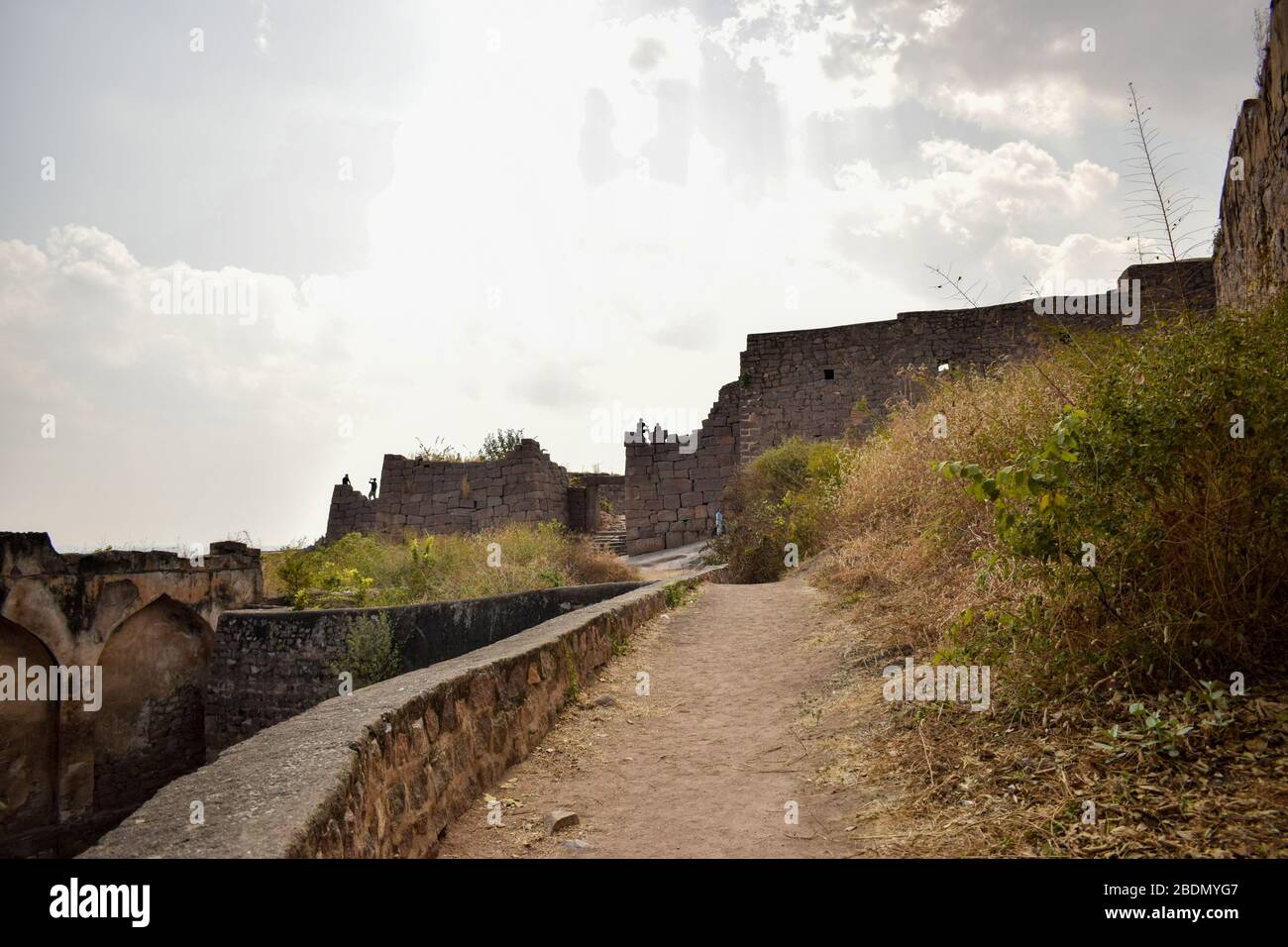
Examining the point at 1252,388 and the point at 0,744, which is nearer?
the point at 1252,388

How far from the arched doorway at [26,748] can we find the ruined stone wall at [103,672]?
1 centimetres

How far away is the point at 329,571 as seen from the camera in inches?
471

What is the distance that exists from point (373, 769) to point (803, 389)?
610 inches

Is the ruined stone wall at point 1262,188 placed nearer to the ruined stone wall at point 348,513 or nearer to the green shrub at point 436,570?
the green shrub at point 436,570

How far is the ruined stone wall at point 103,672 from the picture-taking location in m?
8.58

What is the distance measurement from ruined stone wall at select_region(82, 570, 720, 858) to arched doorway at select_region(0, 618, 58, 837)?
23.0ft

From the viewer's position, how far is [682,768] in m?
3.85

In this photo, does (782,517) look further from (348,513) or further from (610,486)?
(348,513)

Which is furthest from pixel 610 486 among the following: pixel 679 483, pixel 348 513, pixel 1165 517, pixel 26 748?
pixel 1165 517

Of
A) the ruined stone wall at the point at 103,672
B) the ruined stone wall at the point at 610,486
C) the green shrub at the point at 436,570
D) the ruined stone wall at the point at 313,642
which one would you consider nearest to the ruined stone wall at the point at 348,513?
the ruined stone wall at the point at 610,486
